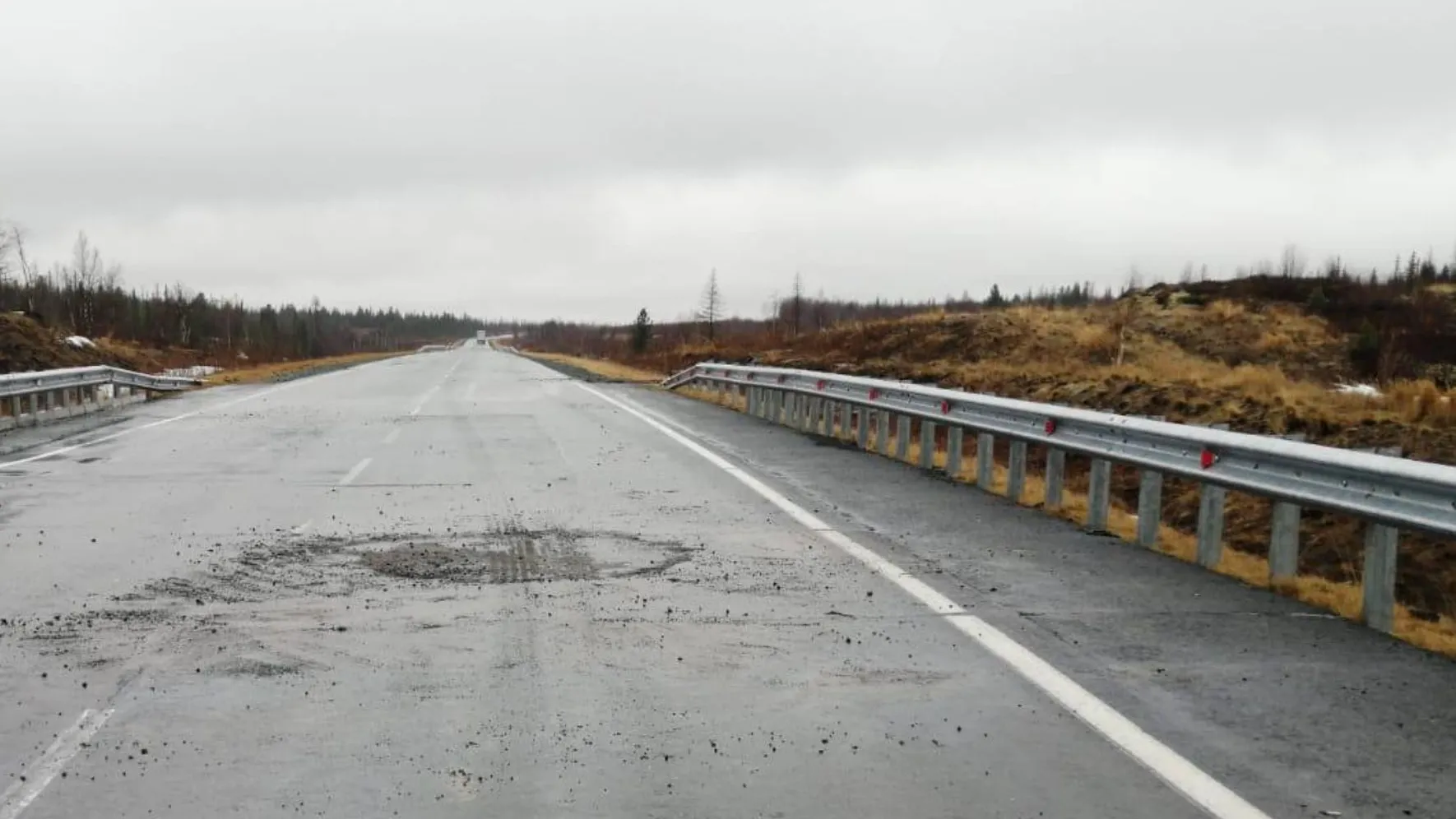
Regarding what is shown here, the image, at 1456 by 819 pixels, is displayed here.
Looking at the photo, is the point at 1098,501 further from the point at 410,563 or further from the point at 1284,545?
the point at 410,563

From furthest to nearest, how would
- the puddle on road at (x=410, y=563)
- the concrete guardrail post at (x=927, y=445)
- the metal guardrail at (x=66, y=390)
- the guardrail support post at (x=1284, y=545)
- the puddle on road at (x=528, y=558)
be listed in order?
the metal guardrail at (x=66, y=390) → the concrete guardrail post at (x=927, y=445) → the puddle on road at (x=528, y=558) → the guardrail support post at (x=1284, y=545) → the puddle on road at (x=410, y=563)

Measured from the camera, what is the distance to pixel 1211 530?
8883 millimetres

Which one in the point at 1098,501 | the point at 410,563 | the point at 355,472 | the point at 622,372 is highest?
the point at 1098,501

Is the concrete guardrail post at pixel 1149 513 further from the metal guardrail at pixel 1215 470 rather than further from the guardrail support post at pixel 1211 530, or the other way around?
the guardrail support post at pixel 1211 530

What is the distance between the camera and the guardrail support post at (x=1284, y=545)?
26.7 ft

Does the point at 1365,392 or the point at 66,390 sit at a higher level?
the point at 1365,392

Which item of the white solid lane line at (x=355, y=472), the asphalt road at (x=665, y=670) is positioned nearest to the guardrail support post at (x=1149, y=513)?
the asphalt road at (x=665, y=670)

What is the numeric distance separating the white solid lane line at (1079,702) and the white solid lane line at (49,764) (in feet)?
12.6

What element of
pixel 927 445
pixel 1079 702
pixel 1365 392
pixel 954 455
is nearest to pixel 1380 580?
pixel 1079 702

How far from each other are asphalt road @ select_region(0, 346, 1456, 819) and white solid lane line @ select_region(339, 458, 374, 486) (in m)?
1.56

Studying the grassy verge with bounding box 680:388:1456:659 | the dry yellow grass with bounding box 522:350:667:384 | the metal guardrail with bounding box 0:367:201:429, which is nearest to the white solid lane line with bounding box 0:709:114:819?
the grassy verge with bounding box 680:388:1456:659

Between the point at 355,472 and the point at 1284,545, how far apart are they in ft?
33.3

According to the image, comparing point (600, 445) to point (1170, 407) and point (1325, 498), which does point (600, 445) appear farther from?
point (1170, 407)

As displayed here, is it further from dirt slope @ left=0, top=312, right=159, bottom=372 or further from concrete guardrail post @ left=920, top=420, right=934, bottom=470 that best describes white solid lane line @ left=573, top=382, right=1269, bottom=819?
dirt slope @ left=0, top=312, right=159, bottom=372
